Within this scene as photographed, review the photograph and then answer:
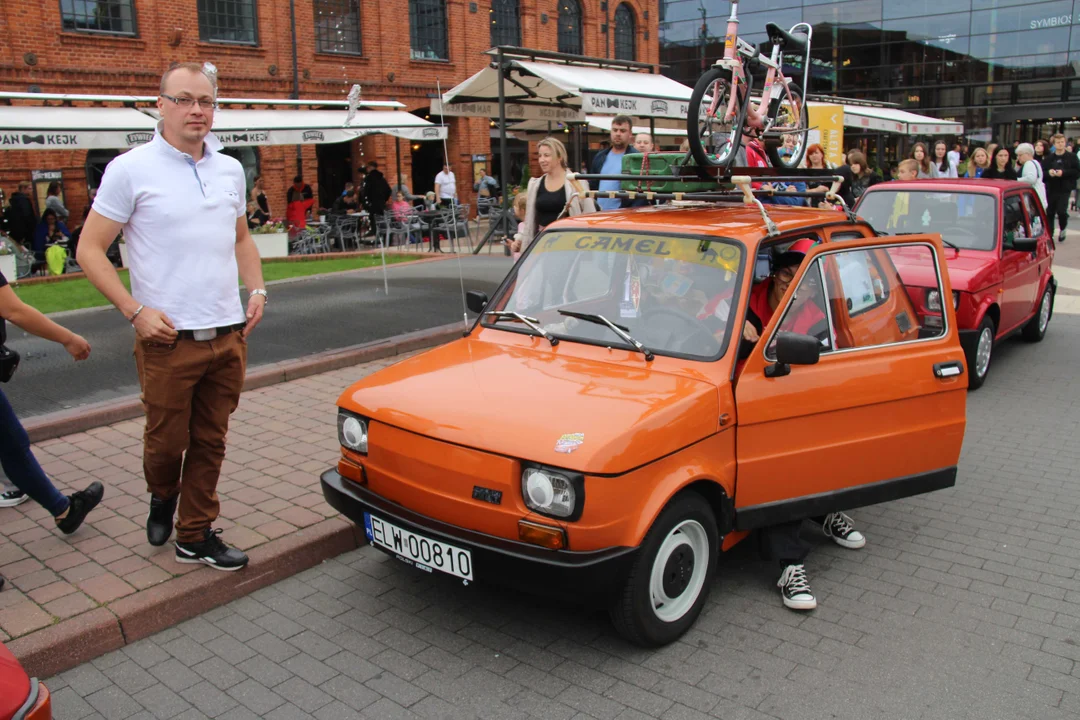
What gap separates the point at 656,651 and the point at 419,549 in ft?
3.61

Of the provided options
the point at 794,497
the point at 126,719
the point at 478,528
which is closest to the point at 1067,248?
the point at 794,497

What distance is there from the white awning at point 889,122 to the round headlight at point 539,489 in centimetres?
1921

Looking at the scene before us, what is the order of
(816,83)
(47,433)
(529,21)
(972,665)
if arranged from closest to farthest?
(972,665)
(47,433)
(529,21)
(816,83)

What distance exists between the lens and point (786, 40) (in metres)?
7.73

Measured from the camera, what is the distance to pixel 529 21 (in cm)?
2970

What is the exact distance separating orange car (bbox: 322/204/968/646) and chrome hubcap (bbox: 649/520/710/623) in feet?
0.03

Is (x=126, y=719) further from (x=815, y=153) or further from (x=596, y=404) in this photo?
(x=815, y=153)

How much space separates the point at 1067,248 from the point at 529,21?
18639 millimetres

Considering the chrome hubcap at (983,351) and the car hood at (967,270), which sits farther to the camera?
the chrome hubcap at (983,351)

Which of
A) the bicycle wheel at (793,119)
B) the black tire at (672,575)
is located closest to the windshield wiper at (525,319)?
the black tire at (672,575)

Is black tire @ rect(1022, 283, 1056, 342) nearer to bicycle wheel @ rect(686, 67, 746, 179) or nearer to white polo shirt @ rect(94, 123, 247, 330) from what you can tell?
bicycle wheel @ rect(686, 67, 746, 179)

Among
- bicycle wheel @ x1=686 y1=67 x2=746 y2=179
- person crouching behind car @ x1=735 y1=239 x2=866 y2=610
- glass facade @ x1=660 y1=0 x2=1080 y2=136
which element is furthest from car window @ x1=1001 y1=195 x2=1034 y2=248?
glass facade @ x1=660 y1=0 x2=1080 y2=136

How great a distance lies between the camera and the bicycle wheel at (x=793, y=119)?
25.6 ft

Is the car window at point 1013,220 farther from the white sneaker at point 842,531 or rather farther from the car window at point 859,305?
the white sneaker at point 842,531
